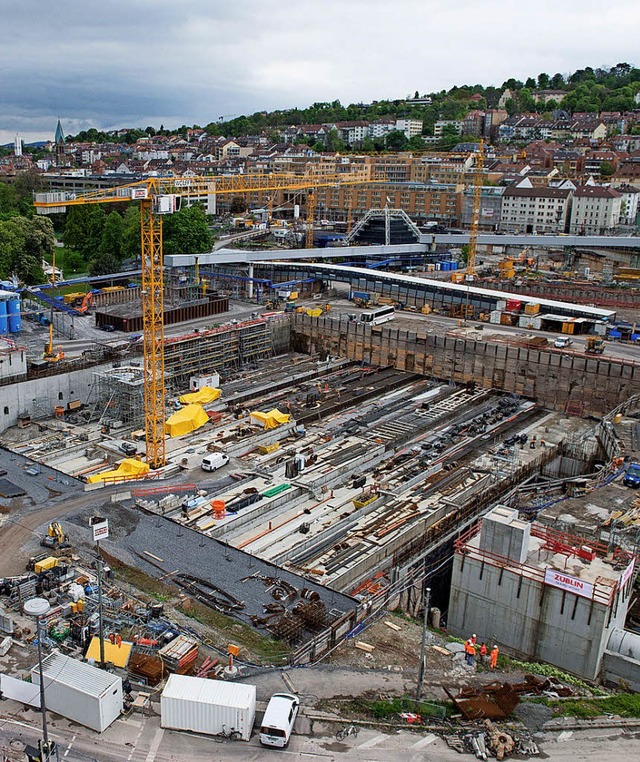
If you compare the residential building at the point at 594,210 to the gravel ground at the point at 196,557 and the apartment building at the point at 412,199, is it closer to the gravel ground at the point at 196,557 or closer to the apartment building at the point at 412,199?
the apartment building at the point at 412,199

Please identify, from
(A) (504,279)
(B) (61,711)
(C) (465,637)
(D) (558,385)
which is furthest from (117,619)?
(A) (504,279)

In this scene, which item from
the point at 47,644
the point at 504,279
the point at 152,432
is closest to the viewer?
the point at 47,644

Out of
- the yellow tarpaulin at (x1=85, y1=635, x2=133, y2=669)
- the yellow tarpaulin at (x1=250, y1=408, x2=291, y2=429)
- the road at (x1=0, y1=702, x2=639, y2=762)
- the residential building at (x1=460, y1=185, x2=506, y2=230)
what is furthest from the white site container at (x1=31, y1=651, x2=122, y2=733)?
the residential building at (x1=460, y1=185, x2=506, y2=230)

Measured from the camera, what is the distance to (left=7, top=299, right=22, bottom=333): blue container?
124 ft

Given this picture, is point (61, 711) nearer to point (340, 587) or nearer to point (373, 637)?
point (373, 637)

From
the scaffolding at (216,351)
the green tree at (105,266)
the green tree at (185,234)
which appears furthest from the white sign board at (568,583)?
the green tree at (105,266)

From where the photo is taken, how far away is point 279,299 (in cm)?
4956

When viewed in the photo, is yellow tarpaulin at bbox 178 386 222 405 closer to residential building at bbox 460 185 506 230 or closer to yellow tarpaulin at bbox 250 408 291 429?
yellow tarpaulin at bbox 250 408 291 429

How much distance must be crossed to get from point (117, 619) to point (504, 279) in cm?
4963

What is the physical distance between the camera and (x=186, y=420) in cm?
3091

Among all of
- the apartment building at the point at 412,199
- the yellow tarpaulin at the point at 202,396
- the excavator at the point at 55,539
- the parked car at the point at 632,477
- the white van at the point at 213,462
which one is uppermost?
the apartment building at the point at 412,199

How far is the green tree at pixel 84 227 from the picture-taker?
6925 cm

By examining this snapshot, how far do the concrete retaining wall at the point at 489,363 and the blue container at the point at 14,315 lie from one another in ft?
51.6

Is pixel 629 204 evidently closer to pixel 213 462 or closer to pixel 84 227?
pixel 84 227
